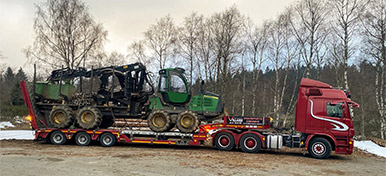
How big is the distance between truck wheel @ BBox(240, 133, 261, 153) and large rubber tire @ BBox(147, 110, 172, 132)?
320 cm

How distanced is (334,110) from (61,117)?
38.2 feet

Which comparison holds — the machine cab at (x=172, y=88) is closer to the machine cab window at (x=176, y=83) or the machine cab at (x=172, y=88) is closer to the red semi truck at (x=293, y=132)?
the machine cab window at (x=176, y=83)

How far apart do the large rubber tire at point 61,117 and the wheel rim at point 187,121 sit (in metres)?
5.17

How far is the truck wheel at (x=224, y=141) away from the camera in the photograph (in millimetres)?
12047

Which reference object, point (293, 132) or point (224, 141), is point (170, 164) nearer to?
point (224, 141)

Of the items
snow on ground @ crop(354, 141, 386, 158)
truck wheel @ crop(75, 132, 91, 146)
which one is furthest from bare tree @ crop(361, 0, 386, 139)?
truck wheel @ crop(75, 132, 91, 146)

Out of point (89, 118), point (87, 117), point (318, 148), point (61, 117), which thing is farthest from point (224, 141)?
point (61, 117)

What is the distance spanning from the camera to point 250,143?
11.9m

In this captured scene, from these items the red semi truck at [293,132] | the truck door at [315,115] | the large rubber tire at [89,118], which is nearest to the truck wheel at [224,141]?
the red semi truck at [293,132]

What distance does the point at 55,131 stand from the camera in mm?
13273

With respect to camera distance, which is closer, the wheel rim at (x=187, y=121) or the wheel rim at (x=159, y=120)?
the wheel rim at (x=187, y=121)

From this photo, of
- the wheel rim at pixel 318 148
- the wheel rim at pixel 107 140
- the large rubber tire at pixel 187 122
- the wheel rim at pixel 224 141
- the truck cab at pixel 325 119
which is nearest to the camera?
the truck cab at pixel 325 119

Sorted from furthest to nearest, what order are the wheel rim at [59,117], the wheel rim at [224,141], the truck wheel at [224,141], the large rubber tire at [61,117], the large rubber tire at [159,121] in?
the wheel rim at [59,117] < the large rubber tire at [61,117] < the large rubber tire at [159,121] < the wheel rim at [224,141] < the truck wheel at [224,141]

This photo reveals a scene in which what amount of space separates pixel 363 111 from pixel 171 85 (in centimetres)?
2377
